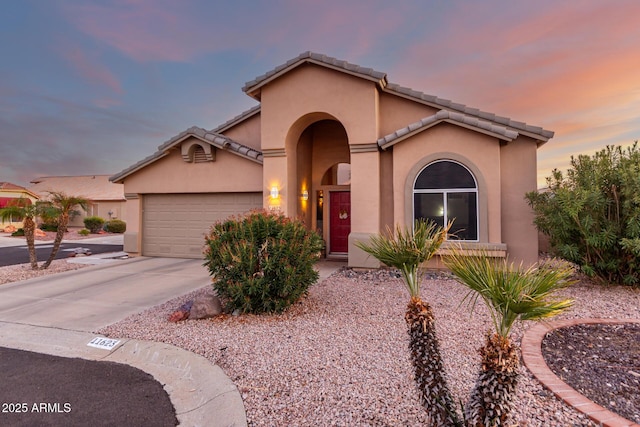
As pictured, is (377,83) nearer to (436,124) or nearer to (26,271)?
(436,124)

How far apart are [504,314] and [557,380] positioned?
2301 millimetres

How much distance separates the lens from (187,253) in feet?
39.3

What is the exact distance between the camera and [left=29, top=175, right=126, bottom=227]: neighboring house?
29.8 metres

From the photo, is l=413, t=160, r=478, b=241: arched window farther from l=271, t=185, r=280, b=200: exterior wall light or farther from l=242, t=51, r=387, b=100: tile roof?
l=271, t=185, r=280, b=200: exterior wall light

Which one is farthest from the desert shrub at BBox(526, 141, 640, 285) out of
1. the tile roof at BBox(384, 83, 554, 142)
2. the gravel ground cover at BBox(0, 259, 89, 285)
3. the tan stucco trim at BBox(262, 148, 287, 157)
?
the gravel ground cover at BBox(0, 259, 89, 285)

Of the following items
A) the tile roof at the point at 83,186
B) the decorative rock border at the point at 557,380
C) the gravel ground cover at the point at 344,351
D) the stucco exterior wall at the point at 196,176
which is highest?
the tile roof at the point at 83,186

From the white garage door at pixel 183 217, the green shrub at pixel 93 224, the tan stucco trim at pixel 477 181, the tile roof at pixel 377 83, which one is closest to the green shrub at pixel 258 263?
the tan stucco trim at pixel 477 181

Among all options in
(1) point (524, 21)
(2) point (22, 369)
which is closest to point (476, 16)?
(1) point (524, 21)

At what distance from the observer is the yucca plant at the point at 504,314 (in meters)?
1.71

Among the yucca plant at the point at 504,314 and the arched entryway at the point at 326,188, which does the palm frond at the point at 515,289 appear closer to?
the yucca plant at the point at 504,314

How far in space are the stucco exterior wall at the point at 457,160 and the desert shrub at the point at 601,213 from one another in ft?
4.30

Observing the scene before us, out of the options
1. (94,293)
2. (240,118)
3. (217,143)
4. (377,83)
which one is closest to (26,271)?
(94,293)

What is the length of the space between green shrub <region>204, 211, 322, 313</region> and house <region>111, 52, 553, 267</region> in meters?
3.83

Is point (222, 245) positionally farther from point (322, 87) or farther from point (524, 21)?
point (524, 21)
